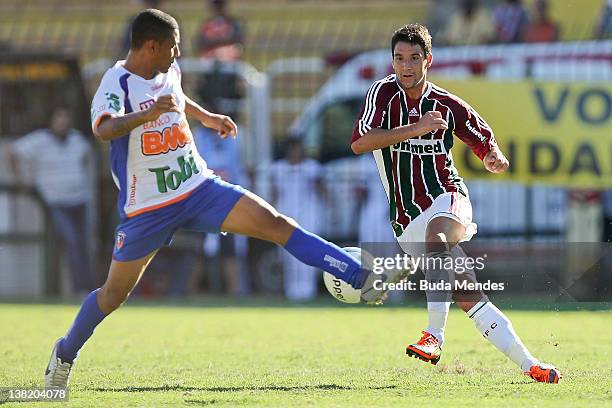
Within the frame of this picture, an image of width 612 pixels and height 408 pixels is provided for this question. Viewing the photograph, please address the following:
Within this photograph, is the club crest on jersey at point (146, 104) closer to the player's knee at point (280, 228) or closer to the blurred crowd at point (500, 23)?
the player's knee at point (280, 228)

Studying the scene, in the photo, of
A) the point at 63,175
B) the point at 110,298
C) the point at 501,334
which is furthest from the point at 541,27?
the point at 110,298

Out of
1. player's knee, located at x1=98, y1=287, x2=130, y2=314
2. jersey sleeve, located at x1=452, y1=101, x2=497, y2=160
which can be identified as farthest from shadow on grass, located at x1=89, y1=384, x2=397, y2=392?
jersey sleeve, located at x1=452, y1=101, x2=497, y2=160

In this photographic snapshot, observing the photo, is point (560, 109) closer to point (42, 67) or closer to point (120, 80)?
point (42, 67)

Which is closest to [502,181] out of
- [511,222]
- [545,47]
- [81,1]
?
[511,222]

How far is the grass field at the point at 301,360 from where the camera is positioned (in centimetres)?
750

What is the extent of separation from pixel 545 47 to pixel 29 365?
31.2ft

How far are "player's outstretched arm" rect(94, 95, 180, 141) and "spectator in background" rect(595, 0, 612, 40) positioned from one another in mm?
10163

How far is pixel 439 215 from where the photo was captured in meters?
8.29

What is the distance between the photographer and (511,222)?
54.7 feet

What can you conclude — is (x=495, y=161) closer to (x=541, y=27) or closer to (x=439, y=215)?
(x=439, y=215)

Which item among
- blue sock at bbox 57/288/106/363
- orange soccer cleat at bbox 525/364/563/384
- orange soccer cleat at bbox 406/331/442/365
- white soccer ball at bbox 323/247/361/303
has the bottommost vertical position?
orange soccer cleat at bbox 525/364/563/384

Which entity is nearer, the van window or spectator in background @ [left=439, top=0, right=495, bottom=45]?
the van window

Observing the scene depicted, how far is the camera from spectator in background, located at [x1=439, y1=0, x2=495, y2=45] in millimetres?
20117

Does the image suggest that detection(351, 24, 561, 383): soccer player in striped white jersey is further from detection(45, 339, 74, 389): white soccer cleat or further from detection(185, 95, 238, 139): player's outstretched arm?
detection(45, 339, 74, 389): white soccer cleat
